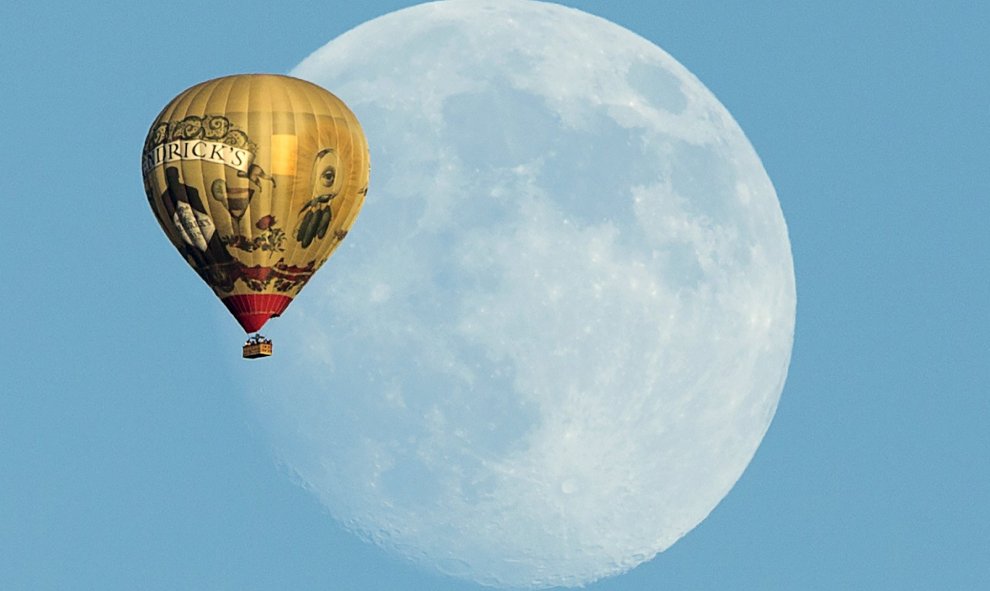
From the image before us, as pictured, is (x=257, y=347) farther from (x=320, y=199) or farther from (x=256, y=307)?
(x=320, y=199)

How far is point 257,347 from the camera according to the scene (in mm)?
57125

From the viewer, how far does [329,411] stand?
188ft

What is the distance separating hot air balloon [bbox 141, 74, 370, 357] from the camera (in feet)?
181

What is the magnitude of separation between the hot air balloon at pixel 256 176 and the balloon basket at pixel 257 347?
1156 millimetres

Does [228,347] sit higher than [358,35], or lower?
lower

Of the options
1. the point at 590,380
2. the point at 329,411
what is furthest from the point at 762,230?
the point at 329,411

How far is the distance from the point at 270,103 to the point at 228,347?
7101 mm

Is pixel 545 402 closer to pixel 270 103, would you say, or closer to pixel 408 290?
pixel 408 290

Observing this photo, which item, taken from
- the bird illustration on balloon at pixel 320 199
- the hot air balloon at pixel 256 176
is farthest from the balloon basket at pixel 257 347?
the bird illustration on balloon at pixel 320 199

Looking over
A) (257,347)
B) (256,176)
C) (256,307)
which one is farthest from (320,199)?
(257,347)

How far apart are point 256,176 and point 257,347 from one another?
3.79 m

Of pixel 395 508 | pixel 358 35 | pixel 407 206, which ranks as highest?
pixel 358 35

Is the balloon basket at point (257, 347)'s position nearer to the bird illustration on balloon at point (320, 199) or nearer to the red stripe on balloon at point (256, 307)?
the red stripe on balloon at point (256, 307)

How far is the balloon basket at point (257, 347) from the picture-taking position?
57.1 m
